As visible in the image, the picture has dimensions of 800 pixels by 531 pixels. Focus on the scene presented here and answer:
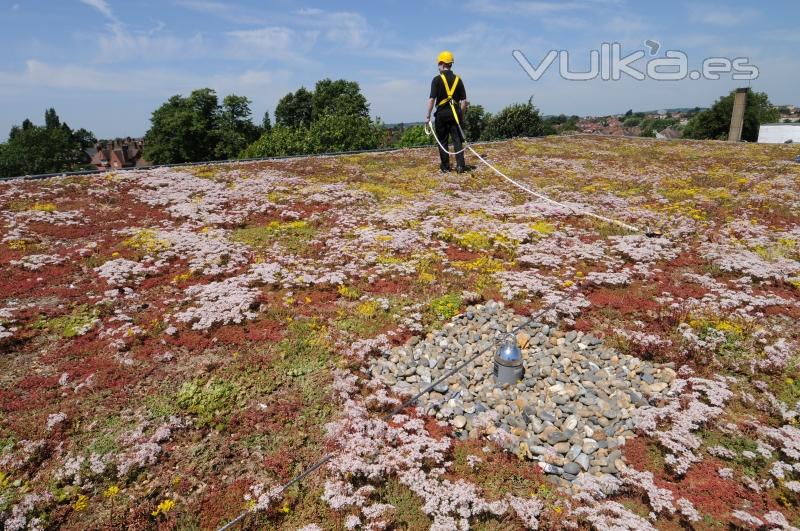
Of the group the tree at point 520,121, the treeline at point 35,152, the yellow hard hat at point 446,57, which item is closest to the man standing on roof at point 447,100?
the yellow hard hat at point 446,57

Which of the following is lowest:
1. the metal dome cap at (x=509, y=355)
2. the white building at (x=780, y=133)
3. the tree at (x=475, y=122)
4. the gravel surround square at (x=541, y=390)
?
the gravel surround square at (x=541, y=390)

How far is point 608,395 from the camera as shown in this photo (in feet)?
25.4

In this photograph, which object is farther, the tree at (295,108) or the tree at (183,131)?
the tree at (295,108)

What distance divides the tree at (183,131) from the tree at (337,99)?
66.1ft

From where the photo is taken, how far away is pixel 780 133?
170ft

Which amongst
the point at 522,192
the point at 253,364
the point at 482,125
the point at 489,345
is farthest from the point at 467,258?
the point at 482,125

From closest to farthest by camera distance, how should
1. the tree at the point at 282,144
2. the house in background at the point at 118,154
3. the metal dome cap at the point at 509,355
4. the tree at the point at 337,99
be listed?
1. the metal dome cap at the point at 509,355
2. the tree at the point at 282,144
3. the tree at the point at 337,99
4. the house in background at the point at 118,154

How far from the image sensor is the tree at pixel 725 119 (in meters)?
87.5

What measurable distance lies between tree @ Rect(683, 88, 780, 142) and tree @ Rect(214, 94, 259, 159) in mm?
95060

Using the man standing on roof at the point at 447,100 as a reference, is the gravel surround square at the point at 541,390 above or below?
below

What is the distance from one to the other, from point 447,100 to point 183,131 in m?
72.3

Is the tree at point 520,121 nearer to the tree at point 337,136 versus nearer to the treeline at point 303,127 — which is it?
the treeline at point 303,127

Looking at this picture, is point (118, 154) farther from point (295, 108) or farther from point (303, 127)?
point (303, 127)

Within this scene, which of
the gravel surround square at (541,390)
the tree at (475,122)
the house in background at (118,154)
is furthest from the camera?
the house in background at (118,154)
